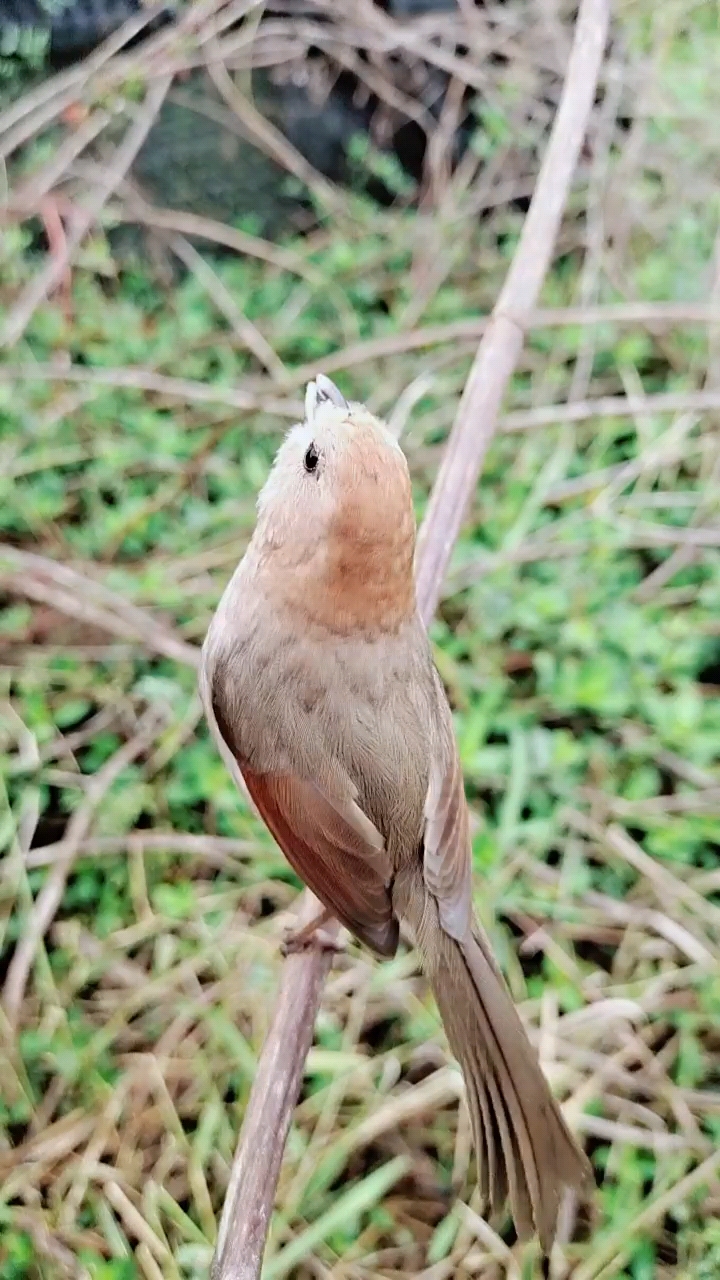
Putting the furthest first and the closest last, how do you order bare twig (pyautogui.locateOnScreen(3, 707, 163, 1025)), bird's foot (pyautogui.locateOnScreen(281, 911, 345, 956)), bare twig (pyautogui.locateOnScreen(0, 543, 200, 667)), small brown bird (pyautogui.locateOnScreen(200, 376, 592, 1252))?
bare twig (pyautogui.locateOnScreen(0, 543, 200, 667)), bare twig (pyautogui.locateOnScreen(3, 707, 163, 1025)), bird's foot (pyautogui.locateOnScreen(281, 911, 345, 956)), small brown bird (pyautogui.locateOnScreen(200, 376, 592, 1252))

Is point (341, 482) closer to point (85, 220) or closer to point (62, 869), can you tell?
point (62, 869)

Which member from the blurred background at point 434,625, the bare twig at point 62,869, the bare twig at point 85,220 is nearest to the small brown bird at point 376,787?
the blurred background at point 434,625

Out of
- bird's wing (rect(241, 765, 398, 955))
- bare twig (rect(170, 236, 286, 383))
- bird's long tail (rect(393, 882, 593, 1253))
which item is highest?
bare twig (rect(170, 236, 286, 383))

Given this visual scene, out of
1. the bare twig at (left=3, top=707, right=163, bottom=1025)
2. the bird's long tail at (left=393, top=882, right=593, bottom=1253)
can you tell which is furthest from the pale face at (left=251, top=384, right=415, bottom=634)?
the bare twig at (left=3, top=707, right=163, bottom=1025)

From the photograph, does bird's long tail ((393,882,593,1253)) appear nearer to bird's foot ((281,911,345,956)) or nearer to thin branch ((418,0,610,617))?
bird's foot ((281,911,345,956))

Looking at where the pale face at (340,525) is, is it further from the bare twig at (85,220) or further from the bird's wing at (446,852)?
the bare twig at (85,220)

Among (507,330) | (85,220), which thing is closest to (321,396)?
(507,330)

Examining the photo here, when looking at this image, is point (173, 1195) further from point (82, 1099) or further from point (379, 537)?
point (379, 537)
